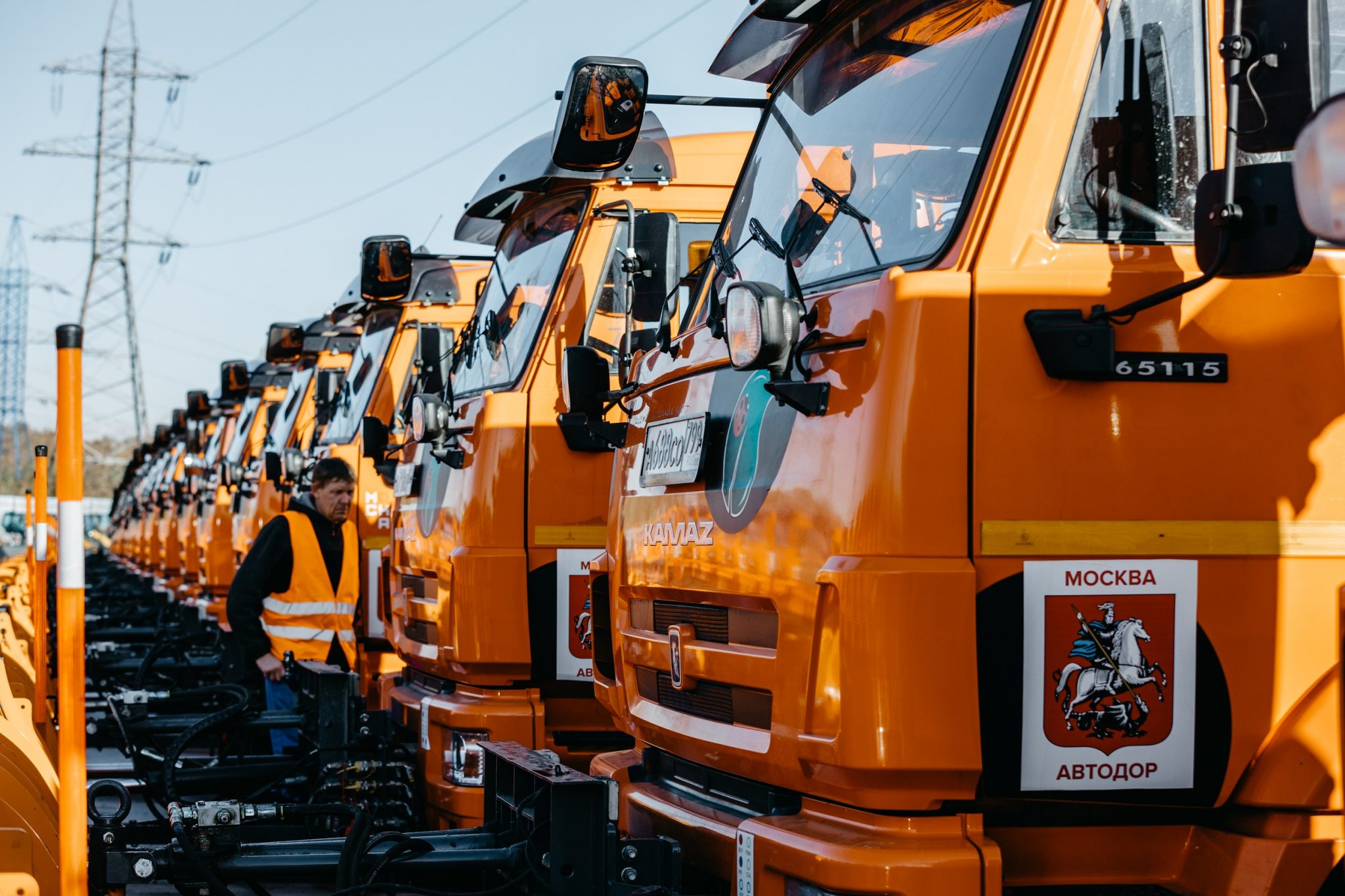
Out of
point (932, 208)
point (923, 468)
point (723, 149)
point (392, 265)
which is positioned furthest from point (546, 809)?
point (392, 265)

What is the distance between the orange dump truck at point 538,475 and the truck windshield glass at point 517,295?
13mm

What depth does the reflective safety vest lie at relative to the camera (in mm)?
7508

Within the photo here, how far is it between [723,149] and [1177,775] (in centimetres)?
379

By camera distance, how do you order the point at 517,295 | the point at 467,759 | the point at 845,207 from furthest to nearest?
1. the point at 517,295
2. the point at 467,759
3. the point at 845,207

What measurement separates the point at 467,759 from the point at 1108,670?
3.36 metres

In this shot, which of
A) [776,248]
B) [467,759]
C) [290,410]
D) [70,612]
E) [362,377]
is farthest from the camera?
[290,410]

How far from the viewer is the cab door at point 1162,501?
2982 millimetres

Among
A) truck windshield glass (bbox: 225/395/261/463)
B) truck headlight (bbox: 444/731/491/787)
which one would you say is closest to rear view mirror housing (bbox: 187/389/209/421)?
truck windshield glass (bbox: 225/395/261/463)

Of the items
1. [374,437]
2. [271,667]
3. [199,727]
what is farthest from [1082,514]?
[271,667]

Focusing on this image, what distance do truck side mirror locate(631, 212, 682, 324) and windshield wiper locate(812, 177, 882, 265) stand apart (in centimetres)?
163

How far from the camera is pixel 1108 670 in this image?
9.74 feet

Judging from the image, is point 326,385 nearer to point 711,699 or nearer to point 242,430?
point 242,430

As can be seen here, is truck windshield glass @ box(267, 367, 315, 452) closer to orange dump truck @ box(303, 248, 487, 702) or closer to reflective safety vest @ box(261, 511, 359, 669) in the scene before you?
orange dump truck @ box(303, 248, 487, 702)

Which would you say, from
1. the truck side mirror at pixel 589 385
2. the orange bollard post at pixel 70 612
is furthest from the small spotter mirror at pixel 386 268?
the orange bollard post at pixel 70 612
